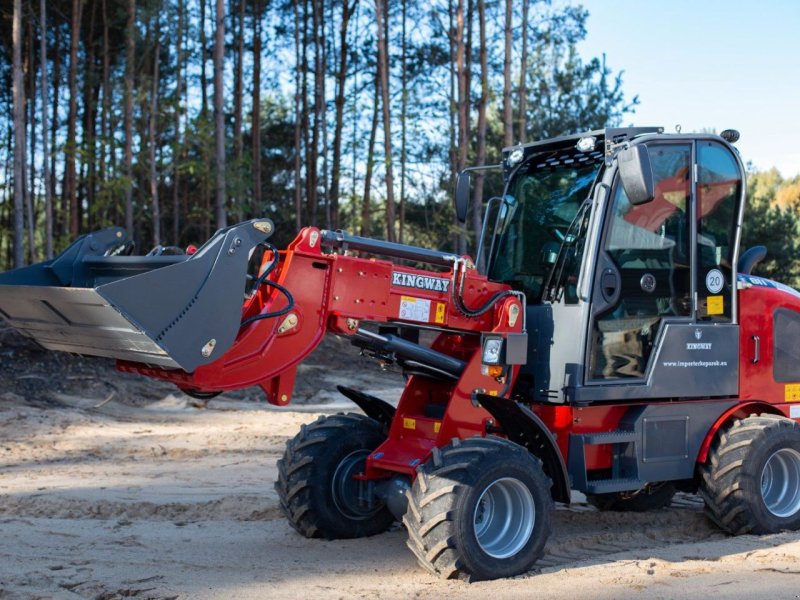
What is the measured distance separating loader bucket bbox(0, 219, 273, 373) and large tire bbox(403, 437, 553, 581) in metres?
1.52

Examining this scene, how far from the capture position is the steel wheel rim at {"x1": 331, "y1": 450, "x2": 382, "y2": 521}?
6586 mm

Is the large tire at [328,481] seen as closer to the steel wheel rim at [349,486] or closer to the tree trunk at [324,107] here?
the steel wheel rim at [349,486]

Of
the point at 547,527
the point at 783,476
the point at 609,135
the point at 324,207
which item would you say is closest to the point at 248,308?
the point at 547,527

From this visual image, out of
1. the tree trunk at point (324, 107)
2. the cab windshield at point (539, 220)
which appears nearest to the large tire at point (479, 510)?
the cab windshield at point (539, 220)

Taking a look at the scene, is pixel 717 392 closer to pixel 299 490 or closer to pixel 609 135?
pixel 609 135

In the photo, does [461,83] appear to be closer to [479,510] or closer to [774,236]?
[774,236]

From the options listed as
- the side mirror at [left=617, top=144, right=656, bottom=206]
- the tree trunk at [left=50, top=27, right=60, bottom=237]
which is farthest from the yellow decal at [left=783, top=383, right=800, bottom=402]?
the tree trunk at [left=50, top=27, right=60, bottom=237]

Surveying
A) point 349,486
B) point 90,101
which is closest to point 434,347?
point 349,486

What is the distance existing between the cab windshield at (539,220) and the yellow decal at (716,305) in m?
1.26

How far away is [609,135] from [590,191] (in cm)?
40

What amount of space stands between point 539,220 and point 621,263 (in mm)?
760

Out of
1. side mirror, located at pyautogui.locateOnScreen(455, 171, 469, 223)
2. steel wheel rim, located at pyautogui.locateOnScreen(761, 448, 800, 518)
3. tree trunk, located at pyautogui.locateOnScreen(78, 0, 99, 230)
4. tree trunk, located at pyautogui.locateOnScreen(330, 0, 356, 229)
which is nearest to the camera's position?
side mirror, located at pyautogui.locateOnScreen(455, 171, 469, 223)

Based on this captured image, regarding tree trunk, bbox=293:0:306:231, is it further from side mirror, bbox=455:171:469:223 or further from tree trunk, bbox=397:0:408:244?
side mirror, bbox=455:171:469:223

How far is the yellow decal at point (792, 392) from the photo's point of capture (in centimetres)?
739
